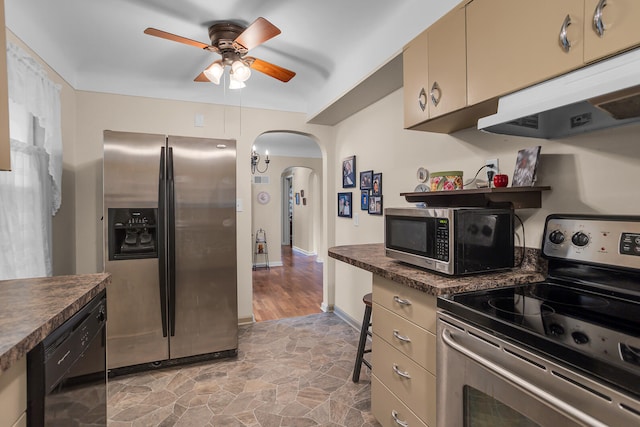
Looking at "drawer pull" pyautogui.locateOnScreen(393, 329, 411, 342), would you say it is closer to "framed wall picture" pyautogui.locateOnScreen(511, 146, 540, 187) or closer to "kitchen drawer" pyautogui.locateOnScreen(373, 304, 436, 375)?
"kitchen drawer" pyautogui.locateOnScreen(373, 304, 436, 375)

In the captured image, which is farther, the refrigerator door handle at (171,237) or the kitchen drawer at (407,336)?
the refrigerator door handle at (171,237)

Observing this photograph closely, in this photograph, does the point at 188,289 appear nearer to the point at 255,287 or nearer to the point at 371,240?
the point at 371,240

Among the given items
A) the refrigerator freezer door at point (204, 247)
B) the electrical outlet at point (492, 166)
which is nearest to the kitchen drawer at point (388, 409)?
the electrical outlet at point (492, 166)

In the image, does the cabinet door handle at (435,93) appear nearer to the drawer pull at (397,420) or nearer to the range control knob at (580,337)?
the range control knob at (580,337)

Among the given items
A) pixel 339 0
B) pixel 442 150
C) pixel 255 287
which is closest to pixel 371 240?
pixel 442 150

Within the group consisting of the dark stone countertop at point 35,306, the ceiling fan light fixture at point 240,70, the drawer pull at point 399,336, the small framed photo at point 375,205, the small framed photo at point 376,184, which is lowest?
the drawer pull at point 399,336

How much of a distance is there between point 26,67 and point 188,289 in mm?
1767

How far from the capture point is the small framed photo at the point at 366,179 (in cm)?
298

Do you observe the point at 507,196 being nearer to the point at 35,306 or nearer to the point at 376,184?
the point at 376,184

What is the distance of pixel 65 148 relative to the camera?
2.66 meters

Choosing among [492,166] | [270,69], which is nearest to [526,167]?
[492,166]

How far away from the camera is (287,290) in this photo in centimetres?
478

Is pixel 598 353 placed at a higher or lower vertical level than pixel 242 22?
lower

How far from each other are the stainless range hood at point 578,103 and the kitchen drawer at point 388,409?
1.33 metres
